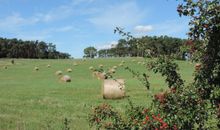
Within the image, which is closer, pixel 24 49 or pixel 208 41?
pixel 208 41

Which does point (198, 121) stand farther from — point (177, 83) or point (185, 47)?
point (185, 47)

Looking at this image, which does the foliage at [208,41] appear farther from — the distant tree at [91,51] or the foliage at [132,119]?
the distant tree at [91,51]

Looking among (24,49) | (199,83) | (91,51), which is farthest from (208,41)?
(91,51)

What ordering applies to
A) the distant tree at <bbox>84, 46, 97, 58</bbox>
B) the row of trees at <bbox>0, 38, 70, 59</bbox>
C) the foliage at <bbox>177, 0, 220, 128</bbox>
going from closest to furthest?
the foliage at <bbox>177, 0, 220, 128</bbox> < the row of trees at <bbox>0, 38, 70, 59</bbox> < the distant tree at <bbox>84, 46, 97, 58</bbox>

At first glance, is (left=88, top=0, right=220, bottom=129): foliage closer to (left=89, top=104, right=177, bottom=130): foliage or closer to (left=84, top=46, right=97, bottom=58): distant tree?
(left=89, top=104, right=177, bottom=130): foliage

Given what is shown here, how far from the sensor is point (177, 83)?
607 centimetres

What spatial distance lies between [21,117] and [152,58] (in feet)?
27.7

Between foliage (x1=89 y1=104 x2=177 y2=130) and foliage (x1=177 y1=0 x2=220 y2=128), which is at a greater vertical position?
foliage (x1=177 y1=0 x2=220 y2=128)

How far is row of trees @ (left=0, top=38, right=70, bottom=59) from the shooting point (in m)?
170

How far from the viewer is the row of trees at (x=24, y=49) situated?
557ft

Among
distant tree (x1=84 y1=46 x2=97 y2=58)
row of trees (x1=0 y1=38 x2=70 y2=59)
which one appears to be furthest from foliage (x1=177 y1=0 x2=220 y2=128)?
distant tree (x1=84 y1=46 x2=97 y2=58)

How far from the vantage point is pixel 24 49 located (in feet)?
576

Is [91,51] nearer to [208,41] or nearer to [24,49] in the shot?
[24,49]

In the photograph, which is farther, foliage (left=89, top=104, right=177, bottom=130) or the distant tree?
the distant tree
